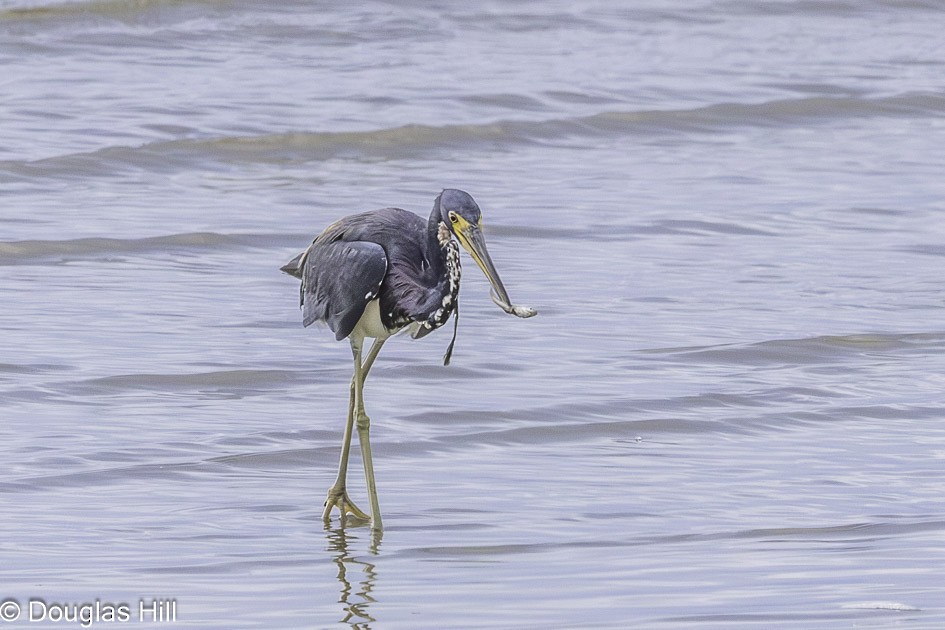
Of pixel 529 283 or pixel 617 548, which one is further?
pixel 529 283

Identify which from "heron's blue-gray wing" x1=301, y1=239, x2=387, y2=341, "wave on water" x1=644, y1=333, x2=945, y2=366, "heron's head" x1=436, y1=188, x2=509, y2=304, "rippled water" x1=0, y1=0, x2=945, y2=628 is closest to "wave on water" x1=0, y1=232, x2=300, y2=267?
"rippled water" x1=0, y1=0, x2=945, y2=628

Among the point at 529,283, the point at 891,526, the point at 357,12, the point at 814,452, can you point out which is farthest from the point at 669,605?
the point at 357,12

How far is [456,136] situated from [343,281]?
8.80 metres

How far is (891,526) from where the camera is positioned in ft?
19.9

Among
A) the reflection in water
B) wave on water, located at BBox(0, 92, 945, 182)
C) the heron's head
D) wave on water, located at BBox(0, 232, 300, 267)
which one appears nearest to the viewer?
the reflection in water

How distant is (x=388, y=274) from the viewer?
5926mm

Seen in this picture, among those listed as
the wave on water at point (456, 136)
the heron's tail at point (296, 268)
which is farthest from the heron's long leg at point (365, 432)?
the wave on water at point (456, 136)

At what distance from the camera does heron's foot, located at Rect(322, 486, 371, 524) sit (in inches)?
245

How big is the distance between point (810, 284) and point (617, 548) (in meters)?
4.45

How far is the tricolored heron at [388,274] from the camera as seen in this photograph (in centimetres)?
580

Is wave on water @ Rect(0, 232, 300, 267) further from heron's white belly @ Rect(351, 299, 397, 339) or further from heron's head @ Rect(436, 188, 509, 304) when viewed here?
heron's head @ Rect(436, 188, 509, 304)

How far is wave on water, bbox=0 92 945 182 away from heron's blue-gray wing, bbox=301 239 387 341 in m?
6.86

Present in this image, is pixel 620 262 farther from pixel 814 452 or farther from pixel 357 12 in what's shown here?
pixel 357 12

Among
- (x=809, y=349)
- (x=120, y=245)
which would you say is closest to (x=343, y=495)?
(x=809, y=349)
